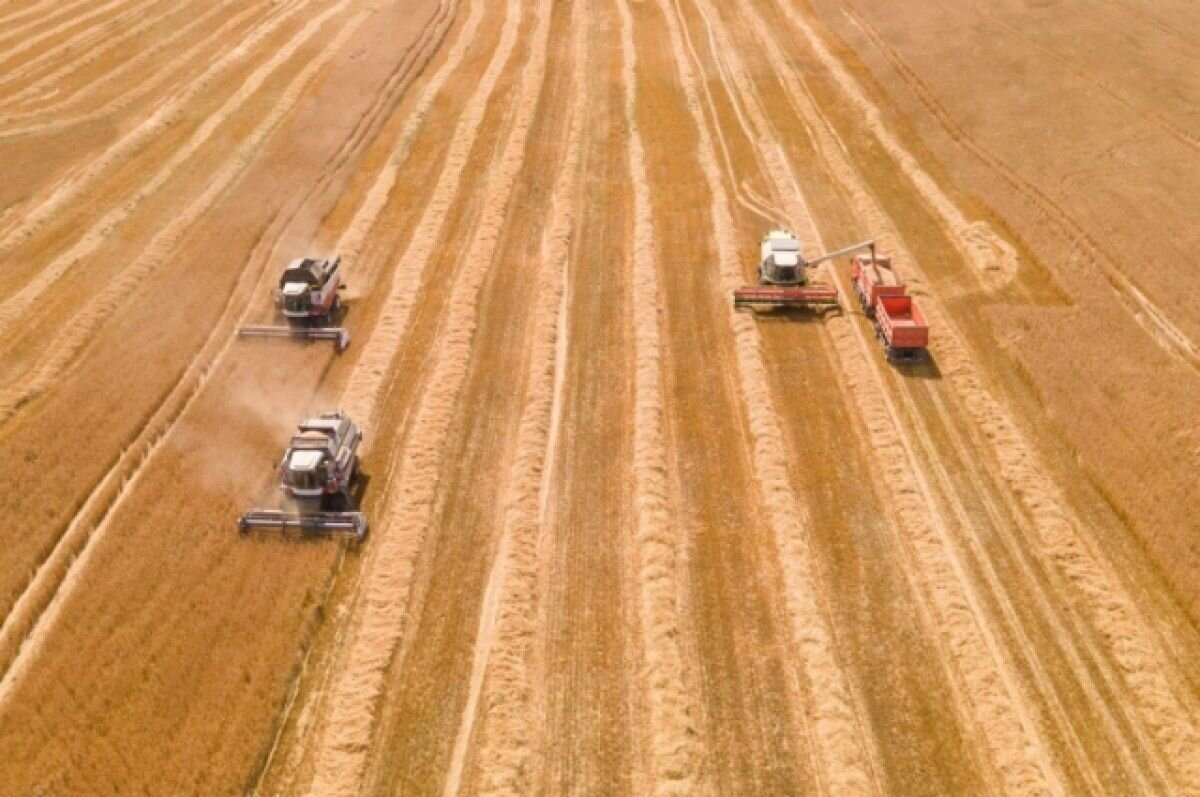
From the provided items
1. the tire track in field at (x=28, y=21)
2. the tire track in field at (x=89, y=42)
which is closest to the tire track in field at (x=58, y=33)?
the tire track in field at (x=89, y=42)

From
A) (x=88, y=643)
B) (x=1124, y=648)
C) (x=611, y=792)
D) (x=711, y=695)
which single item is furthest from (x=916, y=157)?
(x=88, y=643)

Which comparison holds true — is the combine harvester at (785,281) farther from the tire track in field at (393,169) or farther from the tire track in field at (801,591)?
the tire track in field at (393,169)

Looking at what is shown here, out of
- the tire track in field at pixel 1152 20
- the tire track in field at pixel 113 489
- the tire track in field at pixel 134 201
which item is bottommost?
the tire track in field at pixel 113 489

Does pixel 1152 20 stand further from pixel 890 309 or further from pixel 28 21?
pixel 28 21

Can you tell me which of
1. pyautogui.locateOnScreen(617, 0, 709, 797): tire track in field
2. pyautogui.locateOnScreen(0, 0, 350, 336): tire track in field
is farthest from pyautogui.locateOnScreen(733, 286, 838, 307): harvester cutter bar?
pyautogui.locateOnScreen(0, 0, 350, 336): tire track in field

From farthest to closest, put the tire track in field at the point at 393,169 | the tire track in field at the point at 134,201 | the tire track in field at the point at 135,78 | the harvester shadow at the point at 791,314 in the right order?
the tire track in field at the point at 135,78 → the tire track in field at the point at 393,169 → the tire track in field at the point at 134,201 → the harvester shadow at the point at 791,314

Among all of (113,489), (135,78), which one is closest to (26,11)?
(135,78)

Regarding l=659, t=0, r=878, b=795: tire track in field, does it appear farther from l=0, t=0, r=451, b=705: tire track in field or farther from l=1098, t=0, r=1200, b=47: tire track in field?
l=1098, t=0, r=1200, b=47: tire track in field
